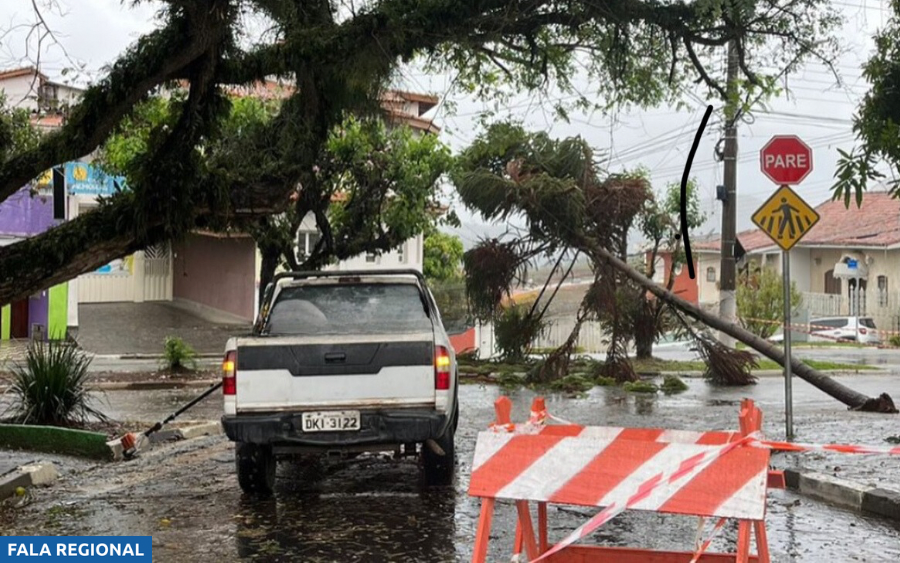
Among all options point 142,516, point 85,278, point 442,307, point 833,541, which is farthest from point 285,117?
point 85,278

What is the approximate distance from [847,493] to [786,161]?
475 cm

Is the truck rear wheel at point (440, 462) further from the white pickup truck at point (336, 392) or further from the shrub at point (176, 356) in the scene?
the shrub at point (176, 356)

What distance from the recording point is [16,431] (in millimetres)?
13188

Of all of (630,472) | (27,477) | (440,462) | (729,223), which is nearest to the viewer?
(630,472)

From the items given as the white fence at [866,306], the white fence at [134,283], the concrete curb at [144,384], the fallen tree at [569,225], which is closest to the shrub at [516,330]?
the fallen tree at [569,225]

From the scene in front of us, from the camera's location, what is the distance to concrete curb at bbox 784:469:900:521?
910 centimetres

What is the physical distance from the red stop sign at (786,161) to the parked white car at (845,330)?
34354 millimetres

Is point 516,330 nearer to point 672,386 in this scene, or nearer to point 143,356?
point 672,386

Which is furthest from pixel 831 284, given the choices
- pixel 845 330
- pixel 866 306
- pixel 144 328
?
pixel 144 328

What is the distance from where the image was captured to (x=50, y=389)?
14250mm

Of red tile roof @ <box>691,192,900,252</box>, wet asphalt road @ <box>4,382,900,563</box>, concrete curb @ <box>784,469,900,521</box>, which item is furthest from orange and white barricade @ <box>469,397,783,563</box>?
red tile roof @ <box>691,192,900,252</box>

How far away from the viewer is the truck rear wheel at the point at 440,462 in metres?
9.94

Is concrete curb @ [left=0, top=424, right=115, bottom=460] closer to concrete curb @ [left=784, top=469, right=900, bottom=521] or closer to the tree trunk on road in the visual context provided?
concrete curb @ [left=784, top=469, right=900, bottom=521]

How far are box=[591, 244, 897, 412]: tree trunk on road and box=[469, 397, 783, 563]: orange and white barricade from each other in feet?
41.7
